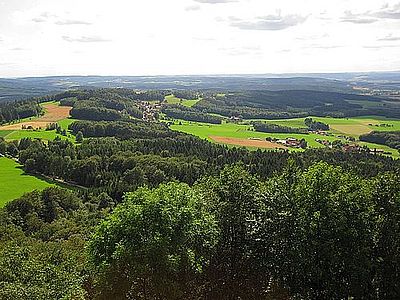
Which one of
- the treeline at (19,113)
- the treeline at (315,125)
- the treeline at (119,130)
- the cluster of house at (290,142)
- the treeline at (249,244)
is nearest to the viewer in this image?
the treeline at (249,244)

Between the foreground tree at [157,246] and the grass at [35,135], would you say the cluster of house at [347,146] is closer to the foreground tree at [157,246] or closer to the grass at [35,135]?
the grass at [35,135]

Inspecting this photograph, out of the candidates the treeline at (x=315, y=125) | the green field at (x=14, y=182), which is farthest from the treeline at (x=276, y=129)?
the green field at (x=14, y=182)

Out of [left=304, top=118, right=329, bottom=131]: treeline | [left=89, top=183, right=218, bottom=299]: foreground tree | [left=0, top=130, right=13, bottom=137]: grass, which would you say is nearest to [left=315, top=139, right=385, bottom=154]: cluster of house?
[left=304, top=118, right=329, bottom=131]: treeline

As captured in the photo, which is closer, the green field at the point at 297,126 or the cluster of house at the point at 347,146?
the cluster of house at the point at 347,146

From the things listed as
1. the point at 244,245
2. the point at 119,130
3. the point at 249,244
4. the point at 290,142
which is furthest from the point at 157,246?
the point at 119,130

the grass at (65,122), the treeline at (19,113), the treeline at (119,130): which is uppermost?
the treeline at (19,113)

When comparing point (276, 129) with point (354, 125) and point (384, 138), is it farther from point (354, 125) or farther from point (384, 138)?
point (384, 138)

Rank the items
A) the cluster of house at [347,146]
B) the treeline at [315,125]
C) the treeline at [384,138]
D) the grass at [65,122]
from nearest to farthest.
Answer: the cluster of house at [347,146] < the treeline at [384,138] < the grass at [65,122] < the treeline at [315,125]
